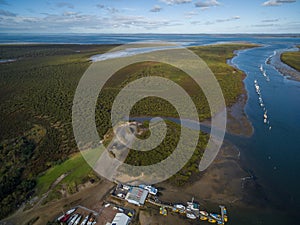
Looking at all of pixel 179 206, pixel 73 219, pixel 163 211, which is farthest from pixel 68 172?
pixel 179 206

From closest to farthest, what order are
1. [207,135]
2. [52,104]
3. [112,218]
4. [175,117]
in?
[112,218] → [207,135] → [175,117] → [52,104]

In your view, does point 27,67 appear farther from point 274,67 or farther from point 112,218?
point 274,67

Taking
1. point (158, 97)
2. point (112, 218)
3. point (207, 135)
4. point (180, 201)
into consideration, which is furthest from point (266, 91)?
point (112, 218)

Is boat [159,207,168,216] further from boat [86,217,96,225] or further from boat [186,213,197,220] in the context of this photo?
boat [86,217,96,225]

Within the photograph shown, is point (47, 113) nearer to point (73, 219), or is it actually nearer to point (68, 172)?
point (68, 172)

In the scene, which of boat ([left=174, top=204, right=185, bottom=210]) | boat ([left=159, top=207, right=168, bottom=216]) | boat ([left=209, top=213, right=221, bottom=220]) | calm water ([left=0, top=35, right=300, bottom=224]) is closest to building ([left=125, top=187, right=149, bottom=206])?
boat ([left=159, top=207, right=168, bottom=216])
